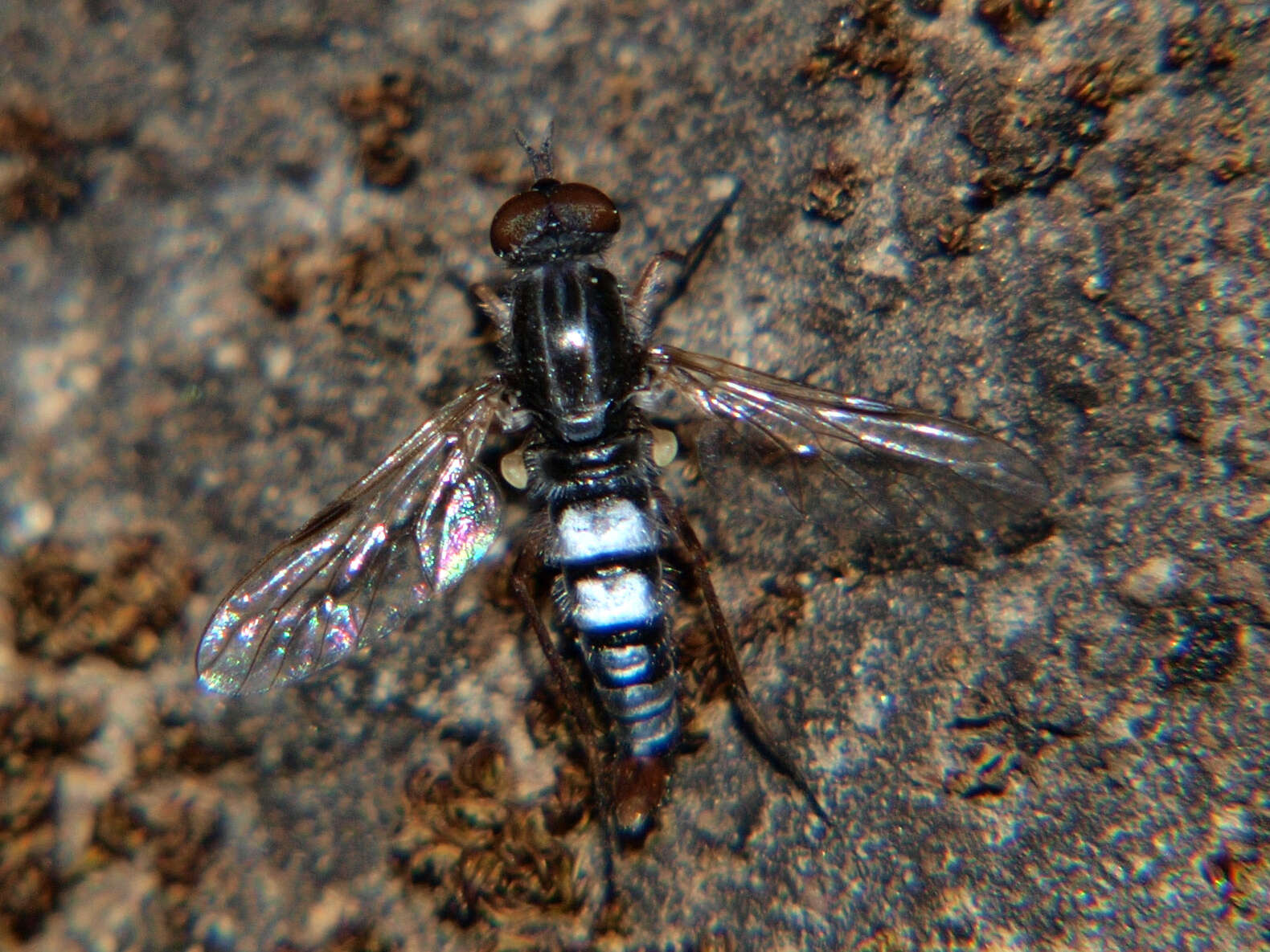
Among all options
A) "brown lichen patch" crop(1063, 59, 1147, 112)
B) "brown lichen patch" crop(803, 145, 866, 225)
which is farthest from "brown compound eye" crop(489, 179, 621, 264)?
"brown lichen patch" crop(1063, 59, 1147, 112)

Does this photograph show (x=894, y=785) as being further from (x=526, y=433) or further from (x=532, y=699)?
(x=526, y=433)

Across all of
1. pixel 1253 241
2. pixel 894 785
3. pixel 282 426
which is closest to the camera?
pixel 1253 241

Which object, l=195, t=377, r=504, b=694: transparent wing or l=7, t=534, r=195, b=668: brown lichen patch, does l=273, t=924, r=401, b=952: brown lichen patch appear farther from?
l=7, t=534, r=195, b=668: brown lichen patch

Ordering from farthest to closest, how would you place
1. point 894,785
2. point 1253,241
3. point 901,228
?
point 901,228 < point 894,785 < point 1253,241

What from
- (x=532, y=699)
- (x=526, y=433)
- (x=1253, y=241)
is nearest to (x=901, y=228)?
(x=1253, y=241)

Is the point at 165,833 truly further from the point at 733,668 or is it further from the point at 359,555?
A: the point at 733,668

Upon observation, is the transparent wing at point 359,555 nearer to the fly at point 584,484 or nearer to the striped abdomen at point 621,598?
the fly at point 584,484

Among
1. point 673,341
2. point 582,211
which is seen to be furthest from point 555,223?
point 673,341
